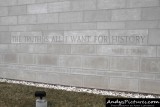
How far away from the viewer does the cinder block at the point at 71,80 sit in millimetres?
9203

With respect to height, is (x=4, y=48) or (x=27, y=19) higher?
(x=27, y=19)

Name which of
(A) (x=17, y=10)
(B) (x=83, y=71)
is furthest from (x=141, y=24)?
(A) (x=17, y=10)

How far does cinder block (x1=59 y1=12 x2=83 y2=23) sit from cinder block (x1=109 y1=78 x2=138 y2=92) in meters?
2.22

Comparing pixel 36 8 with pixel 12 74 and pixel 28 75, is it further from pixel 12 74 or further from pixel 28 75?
pixel 12 74

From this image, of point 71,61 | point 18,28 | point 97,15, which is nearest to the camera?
point 97,15

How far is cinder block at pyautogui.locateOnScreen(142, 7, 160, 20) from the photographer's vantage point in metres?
7.98

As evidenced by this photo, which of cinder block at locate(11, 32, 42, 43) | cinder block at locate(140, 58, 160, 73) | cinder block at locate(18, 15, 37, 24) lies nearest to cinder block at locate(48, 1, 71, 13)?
cinder block at locate(18, 15, 37, 24)

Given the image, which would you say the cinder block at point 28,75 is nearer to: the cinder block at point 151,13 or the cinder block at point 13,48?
the cinder block at point 13,48

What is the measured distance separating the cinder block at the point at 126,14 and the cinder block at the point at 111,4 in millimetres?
147

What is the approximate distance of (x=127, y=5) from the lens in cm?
839

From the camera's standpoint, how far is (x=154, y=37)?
799 cm

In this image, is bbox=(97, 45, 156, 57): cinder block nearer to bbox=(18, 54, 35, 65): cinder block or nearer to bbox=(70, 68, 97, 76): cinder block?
bbox=(70, 68, 97, 76): cinder block

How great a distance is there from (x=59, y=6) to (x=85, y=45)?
5.33ft

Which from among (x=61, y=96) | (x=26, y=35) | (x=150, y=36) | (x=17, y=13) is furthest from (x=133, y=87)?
(x=17, y=13)
